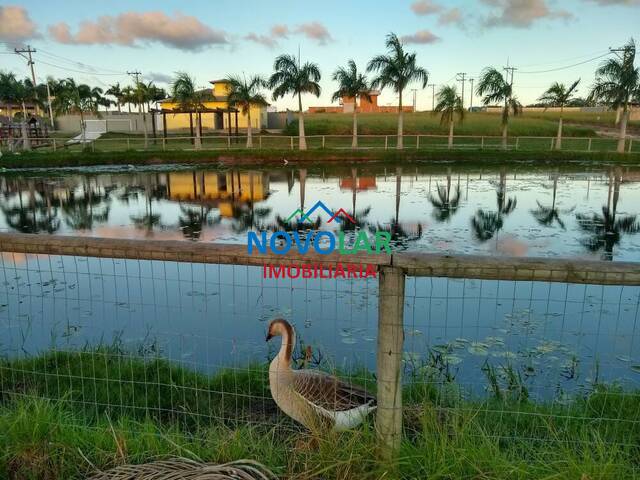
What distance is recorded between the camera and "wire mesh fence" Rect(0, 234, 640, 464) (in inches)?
131

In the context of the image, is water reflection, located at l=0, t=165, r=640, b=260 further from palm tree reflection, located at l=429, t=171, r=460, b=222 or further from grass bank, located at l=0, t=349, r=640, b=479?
grass bank, located at l=0, t=349, r=640, b=479

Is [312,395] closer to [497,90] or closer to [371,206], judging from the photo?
[371,206]

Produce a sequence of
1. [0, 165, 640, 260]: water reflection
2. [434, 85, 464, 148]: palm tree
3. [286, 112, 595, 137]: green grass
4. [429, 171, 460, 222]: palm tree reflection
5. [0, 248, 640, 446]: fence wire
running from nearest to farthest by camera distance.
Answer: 1. [0, 248, 640, 446]: fence wire
2. [0, 165, 640, 260]: water reflection
3. [429, 171, 460, 222]: palm tree reflection
4. [434, 85, 464, 148]: palm tree
5. [286, 112, 595, 137]: green grass

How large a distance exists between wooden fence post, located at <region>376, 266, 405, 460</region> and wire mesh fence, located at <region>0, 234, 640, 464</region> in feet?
0.04

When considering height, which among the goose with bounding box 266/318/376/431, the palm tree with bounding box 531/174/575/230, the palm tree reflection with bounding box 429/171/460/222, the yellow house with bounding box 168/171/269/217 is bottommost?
the yellow house with bounding box 168/171/269/217

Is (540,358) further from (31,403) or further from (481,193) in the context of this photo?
(481,193)

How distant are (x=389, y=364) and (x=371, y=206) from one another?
55.8ft

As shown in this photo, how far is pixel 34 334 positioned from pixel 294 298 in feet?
12.3

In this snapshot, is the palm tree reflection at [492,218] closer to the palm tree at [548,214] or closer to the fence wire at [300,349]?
the palm tree at [548,214]

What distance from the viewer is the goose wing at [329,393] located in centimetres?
352

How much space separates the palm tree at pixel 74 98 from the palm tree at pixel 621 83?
41866mm

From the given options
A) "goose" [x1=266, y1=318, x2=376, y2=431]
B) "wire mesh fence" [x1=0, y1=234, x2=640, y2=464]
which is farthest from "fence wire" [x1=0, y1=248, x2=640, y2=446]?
"goose" [x1=266, y1=318, x2=376, y2=431]

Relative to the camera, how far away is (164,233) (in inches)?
597

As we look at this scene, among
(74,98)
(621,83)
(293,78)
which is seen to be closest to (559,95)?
(621,83)
